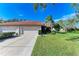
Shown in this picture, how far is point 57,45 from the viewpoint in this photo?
235 inches

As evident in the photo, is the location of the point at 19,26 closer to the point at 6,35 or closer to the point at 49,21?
the point at 6,35

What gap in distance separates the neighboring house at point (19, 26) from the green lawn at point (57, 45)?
0.34 m

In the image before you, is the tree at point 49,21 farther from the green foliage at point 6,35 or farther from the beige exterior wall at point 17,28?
the green foliage at point 6,35

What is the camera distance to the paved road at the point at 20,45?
19.3 ft

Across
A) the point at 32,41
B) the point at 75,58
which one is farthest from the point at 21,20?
the point at 75,58

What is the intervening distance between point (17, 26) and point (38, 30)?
572 mm

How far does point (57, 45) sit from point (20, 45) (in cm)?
97

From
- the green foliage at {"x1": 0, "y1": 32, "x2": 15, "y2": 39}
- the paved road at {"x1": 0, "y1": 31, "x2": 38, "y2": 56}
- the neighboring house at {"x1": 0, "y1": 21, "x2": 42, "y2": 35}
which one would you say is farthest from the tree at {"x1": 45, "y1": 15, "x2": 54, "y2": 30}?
the green foliage at {"x1": 0, "y1": 32, "x2": 15, "y2": 39}

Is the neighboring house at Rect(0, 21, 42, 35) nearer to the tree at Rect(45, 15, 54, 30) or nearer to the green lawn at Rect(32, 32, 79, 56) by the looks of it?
the tree at Rect(45, 15, 54, 30)

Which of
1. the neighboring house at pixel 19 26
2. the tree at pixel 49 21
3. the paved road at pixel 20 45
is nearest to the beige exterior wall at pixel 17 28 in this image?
the neighboring house at pixel 19 26

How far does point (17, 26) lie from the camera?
20.2 feet

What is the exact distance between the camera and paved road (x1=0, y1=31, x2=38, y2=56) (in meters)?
5.88

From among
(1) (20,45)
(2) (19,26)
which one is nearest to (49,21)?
(2) (19,26)

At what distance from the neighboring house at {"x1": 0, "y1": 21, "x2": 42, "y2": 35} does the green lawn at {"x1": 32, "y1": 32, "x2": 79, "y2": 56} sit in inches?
13.5
